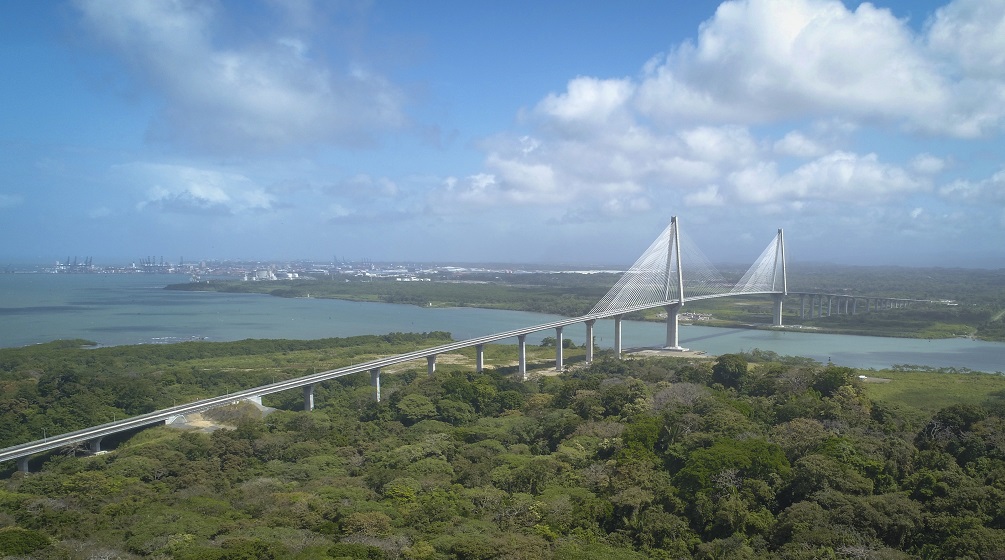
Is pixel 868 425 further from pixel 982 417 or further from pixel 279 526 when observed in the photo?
pixel 279 526

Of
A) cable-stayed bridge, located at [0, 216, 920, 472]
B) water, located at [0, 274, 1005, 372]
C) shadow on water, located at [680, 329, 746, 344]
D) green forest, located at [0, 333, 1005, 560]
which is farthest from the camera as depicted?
shadow on water, located at [680, 329, 746, 344]

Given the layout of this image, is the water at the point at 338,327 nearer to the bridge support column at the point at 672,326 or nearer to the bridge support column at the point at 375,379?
the bridge support column at the point at 672,326

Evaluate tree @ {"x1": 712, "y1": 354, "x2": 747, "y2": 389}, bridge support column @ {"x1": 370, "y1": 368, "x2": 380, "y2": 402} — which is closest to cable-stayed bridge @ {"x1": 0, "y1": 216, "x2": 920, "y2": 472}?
bridge support column @ {"x1": 370, "y1": 368, "x2": 380, "y2": 402}

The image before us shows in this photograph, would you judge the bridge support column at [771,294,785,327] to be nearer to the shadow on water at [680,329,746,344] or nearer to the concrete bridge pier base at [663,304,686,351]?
the shadow on water at [680,329,746,344]

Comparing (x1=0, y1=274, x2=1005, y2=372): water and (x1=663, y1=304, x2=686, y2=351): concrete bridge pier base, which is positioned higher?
(x1=663, y1=304, x2=686, y2=351): concrete bridge pier base

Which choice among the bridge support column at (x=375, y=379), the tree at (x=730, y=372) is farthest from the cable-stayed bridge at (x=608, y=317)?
the tree at (x=730, y=372)

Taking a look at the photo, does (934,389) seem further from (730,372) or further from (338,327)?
(338,327)

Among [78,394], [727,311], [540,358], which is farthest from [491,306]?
[78,394]
